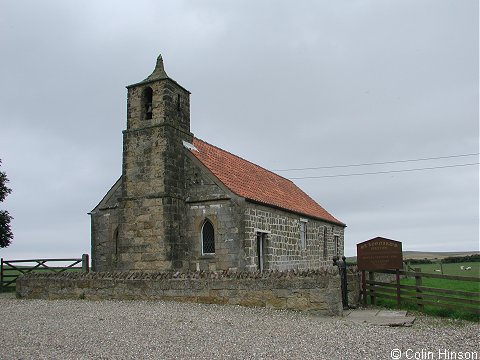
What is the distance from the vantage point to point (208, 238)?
19906mm

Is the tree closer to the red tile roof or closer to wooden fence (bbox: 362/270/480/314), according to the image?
the red tile roof

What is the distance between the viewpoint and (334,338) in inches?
376

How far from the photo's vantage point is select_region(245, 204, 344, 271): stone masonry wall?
19.7 m

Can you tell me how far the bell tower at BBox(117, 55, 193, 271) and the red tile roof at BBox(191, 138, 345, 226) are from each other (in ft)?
5.29

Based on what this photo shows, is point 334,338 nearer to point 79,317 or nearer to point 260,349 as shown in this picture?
point 260,349

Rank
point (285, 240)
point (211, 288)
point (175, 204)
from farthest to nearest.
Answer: point (285, 240), point (175, 204), point (211, 288)

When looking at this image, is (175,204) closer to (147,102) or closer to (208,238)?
(208,238)

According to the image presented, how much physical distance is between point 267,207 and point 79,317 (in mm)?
11160

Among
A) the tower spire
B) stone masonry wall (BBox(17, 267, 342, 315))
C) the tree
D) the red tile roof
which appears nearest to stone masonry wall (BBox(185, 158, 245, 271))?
the red tile roof

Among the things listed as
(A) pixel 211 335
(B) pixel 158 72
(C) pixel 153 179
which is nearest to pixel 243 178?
(C) pixel 153 179

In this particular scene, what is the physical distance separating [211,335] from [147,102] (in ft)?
43.0

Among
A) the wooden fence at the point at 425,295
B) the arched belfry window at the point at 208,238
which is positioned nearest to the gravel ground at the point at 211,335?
the wooden fence at the point at 425,295

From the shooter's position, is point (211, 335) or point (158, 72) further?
point (158, 72)

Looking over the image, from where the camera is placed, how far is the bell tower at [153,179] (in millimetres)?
18984
